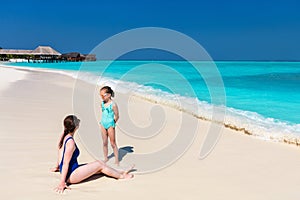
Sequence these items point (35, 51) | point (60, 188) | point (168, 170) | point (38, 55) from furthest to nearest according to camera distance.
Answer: point (38, 55) < point (35, 51) < point (168, 170) < point (60, 188)

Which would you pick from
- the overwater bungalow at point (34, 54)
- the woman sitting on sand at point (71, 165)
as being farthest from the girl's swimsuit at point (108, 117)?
the overwater bungalow at point (34, 54)

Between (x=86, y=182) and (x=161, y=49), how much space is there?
3210mm

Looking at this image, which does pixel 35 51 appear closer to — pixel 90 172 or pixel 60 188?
pixel 90 172

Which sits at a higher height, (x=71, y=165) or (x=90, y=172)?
(x=71, y=165)

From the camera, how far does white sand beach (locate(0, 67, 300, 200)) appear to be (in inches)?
167

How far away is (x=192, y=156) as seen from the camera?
611 centimetres

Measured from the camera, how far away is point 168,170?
5.25 m

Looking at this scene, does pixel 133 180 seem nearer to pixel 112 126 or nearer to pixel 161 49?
pixel 112 126

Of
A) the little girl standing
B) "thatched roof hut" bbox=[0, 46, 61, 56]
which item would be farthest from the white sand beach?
"thatched roof hut" bbox=[0, 46, 61, 56]

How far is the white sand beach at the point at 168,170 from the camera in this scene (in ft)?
13.9

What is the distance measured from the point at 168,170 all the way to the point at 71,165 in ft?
5.56

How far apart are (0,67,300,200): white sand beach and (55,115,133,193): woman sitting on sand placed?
0.12m

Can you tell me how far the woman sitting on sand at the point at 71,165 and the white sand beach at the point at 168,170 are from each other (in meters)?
0.12

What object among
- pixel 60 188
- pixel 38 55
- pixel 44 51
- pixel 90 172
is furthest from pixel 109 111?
pixel 38 55
